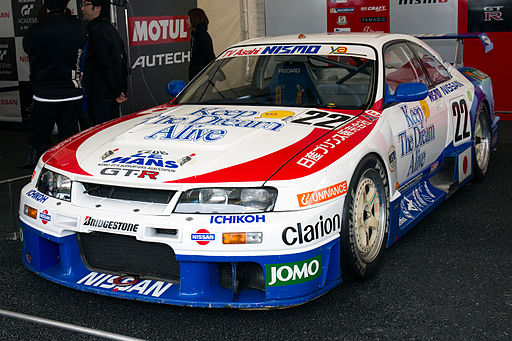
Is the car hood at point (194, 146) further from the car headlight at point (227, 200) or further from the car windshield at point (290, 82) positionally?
the car windshield at point (290, 82)

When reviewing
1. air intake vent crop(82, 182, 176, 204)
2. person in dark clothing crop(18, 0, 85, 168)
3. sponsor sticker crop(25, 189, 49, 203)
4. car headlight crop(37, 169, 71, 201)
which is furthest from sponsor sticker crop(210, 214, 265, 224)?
person in dark clothing crop(18, 0, 85, 168)

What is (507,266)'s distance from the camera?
3725 mm

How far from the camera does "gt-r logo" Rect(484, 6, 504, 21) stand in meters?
8.59

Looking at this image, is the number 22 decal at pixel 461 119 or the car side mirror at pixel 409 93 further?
the number 22 decal at pixel 461 119

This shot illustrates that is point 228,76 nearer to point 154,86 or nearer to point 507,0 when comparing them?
point 154,86

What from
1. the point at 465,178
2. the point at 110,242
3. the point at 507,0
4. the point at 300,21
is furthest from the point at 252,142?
the point at 300,21

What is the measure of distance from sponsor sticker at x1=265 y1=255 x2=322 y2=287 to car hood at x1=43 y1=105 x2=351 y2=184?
1.29 feet

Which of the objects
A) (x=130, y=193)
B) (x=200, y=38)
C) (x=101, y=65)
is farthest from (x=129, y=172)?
(x=200, y=38)

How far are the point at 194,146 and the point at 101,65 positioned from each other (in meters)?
3.19

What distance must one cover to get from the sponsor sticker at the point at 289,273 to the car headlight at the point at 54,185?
3.42 ft

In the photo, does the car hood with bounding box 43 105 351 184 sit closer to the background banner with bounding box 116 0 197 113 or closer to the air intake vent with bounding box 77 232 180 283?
the air intake vent with bounding box 77 232 180 283

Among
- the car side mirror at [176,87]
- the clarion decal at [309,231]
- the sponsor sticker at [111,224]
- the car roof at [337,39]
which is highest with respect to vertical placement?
the car roof at [337,39]

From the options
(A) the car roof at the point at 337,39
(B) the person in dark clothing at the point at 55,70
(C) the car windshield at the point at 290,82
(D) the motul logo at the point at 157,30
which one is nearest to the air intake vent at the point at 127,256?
(C) the car windshield at the point at 290,82

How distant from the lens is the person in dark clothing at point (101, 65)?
Answer: 6.16 meters
